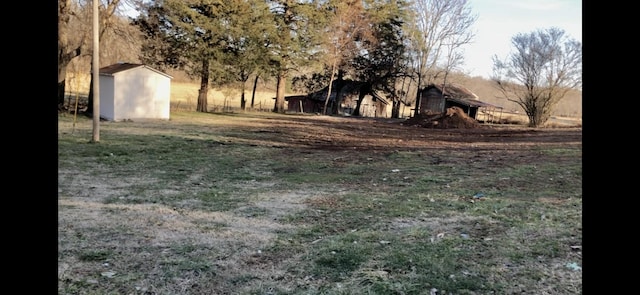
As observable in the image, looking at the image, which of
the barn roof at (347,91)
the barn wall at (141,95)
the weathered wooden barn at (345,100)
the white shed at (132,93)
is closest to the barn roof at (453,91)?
the barn roof at (347,91)

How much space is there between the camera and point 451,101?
4622 centimetres

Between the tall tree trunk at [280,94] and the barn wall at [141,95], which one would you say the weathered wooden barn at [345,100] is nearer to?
the tall tree trunk at [280,94]

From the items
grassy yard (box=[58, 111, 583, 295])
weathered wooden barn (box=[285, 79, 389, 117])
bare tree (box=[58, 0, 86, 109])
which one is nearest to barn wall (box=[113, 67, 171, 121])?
bare tree (box=[58, 0, 86, 109])

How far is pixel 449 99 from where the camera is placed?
46.2 meters

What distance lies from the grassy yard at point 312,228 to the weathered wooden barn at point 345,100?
38.4 meters

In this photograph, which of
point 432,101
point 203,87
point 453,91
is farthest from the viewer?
point 432,101

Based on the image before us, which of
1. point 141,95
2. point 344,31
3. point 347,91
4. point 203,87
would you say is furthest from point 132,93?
point 347,91

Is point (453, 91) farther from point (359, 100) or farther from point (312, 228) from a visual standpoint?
point (312, 228)

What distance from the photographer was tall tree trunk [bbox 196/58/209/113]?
101 feet

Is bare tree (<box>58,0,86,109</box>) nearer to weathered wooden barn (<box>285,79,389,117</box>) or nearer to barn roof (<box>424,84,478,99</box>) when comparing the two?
weathered wooden barn (<box>285,79,389,117</box>)

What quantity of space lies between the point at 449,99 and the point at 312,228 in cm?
4397
